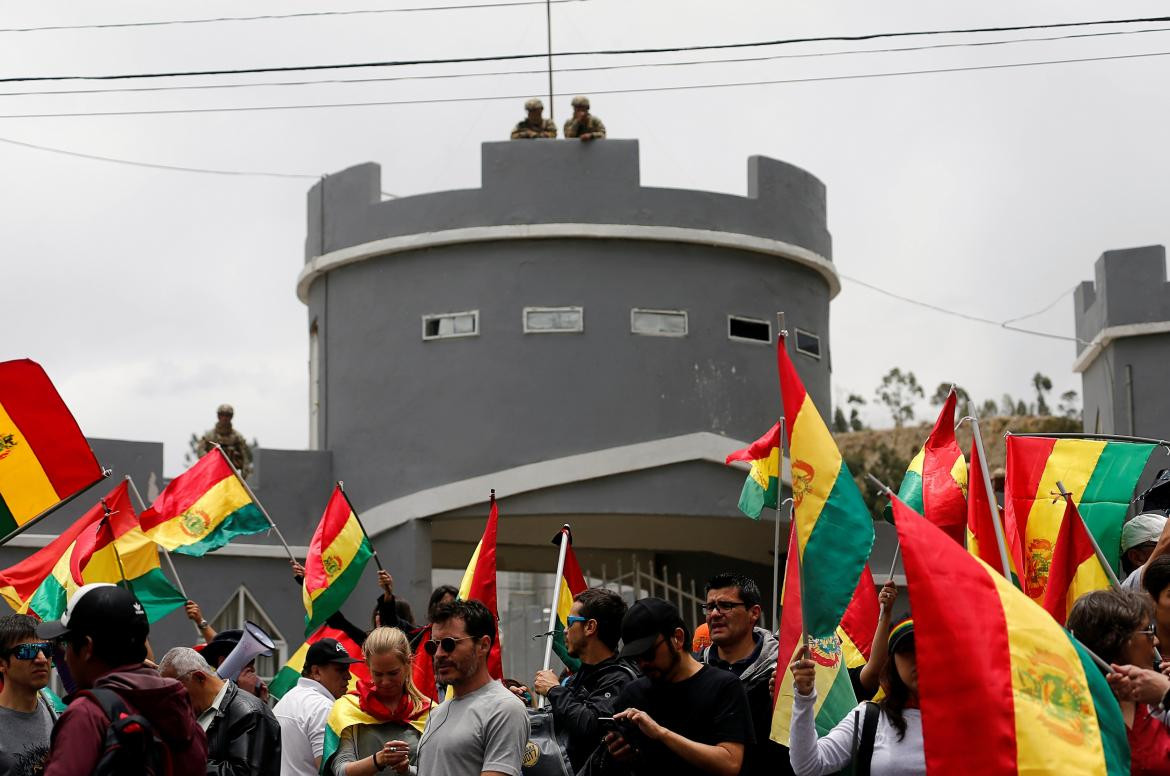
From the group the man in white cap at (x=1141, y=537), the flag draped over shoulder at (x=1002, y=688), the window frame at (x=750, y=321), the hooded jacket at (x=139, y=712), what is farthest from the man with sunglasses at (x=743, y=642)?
the window frame at (x=750, y=321)

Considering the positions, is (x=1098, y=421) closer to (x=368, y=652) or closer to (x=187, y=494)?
(x=187, y=494)

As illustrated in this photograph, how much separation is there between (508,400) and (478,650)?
1262 cm

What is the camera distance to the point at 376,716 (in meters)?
8.78

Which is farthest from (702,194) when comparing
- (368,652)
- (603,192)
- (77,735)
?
(77,735)

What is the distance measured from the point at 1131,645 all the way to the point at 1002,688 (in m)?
0.72

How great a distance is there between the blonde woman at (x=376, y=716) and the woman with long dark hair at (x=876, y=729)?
7.05 feet

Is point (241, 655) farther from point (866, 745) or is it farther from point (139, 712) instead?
point (866, 745)

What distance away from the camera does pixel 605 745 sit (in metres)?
7.52

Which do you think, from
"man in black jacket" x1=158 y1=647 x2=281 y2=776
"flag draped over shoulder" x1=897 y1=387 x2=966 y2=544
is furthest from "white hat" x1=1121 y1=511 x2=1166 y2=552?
"man in black jacket" x1=158 y1=647 x2=281 y2=776

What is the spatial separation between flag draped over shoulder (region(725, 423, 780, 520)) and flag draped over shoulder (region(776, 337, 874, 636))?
14.6 feet

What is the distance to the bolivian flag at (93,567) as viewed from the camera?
13.1 m

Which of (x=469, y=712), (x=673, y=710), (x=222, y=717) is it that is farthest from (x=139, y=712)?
(x=222, y=717)

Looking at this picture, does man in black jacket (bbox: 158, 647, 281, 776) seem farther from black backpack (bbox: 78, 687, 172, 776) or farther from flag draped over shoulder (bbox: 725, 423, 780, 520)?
flag draped over shoulder (bbox: 725, 423, 780, 520)

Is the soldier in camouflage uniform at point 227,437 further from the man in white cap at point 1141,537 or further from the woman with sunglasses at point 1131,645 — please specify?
the woman with sunglasses at point 1131,645
